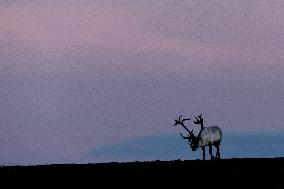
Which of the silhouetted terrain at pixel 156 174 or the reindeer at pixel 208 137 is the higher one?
the reindeer at pixel 208 137

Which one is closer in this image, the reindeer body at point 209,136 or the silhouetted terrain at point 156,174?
the silhouetted terrain at point 156,174

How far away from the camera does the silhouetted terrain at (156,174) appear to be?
2025 cm

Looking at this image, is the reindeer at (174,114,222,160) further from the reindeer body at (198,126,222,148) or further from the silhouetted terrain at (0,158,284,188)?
the silhouetted terrain at (0,158,284,188)

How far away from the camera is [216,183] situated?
20.1m

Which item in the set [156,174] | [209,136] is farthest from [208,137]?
[156,174]

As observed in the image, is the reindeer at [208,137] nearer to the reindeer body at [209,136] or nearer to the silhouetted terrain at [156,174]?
the reindeer body at [209,136]

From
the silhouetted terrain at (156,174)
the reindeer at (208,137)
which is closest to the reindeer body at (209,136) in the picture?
the reindeer at (208,137)

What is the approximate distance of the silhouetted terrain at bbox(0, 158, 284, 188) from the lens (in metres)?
20.2

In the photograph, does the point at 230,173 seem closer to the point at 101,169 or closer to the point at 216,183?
the point at 216,183

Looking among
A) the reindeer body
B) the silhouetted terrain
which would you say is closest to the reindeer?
the reindeer body

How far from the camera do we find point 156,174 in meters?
21.8

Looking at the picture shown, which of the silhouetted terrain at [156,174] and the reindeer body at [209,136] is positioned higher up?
the reindeer body at [209,136]

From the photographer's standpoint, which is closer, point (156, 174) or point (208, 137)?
point (156, 174)

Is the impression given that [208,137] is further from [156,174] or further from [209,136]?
[156,174]
